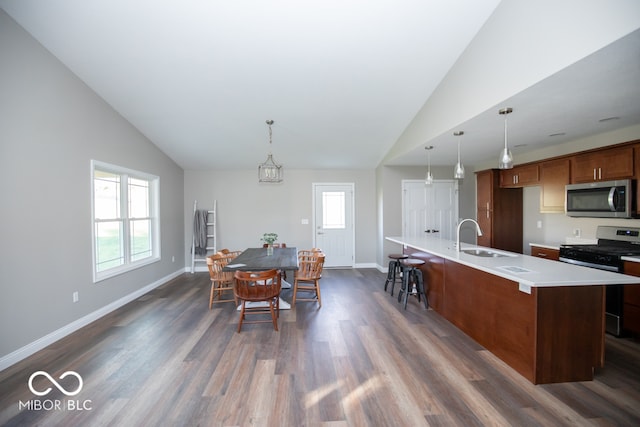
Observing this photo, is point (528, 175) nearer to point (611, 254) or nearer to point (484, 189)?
point (484, 189)

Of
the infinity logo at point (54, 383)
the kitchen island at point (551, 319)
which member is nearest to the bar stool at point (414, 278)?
the kitchen island at point (551, 319)

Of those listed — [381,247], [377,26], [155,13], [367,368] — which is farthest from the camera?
[381,247]

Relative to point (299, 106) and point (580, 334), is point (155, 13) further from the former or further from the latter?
point (580, 334)

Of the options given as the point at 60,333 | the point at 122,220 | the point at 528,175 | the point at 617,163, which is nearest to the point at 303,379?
the point at 60,333

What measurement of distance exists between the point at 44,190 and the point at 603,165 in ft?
20.9

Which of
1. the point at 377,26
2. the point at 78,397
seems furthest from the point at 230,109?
the point at 78,397

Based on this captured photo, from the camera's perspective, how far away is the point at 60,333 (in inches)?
117

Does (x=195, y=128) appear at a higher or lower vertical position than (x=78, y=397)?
higher

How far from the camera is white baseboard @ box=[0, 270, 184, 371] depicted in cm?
246

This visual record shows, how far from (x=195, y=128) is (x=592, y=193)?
579 cm

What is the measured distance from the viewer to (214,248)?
6094 millimetres

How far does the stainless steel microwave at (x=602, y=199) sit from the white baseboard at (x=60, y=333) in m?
6.40

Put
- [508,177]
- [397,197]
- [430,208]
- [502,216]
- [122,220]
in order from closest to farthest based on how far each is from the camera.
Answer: [122,220] → [508,177] → [502,216] → [397,197] → [430,208]

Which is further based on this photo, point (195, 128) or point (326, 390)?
point (195, 128)
